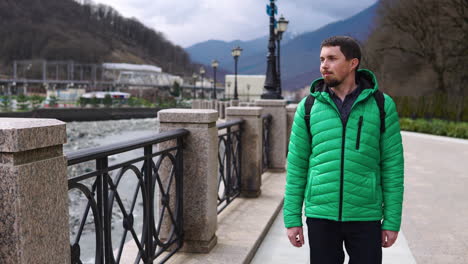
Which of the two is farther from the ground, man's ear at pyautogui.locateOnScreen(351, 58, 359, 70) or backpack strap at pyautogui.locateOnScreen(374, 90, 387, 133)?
man's ear at pyautogui.locateOnScreen(351, 58, 359, 70)

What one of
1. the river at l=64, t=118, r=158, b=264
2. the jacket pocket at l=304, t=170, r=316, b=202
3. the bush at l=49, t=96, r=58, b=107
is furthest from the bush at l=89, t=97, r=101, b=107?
the jacket pocket at l=304, t=170, r=316, b=202

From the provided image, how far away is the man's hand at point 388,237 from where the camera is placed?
8.23ft

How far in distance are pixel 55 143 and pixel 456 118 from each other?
24.2 metres

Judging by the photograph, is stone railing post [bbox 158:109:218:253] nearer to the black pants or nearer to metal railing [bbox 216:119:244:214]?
metal railing [bbox 216:119:244:214]

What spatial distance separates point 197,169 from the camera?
4.26 metres

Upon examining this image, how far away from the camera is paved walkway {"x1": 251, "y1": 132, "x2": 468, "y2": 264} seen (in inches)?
188

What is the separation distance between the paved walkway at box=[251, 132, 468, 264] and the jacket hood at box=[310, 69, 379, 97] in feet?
8.21

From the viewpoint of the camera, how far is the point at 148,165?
11.6 feet

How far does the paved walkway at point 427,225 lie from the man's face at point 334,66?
2.66 meters

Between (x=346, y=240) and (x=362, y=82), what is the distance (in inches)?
36.1

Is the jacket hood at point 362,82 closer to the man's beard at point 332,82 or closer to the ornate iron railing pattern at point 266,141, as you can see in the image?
the man's beard at point 332,82

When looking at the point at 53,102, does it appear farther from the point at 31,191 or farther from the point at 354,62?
the point at 31,191

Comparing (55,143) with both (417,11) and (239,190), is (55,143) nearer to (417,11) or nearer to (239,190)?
(239,190)

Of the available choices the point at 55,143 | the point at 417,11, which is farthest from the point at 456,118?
the point at 55,143
